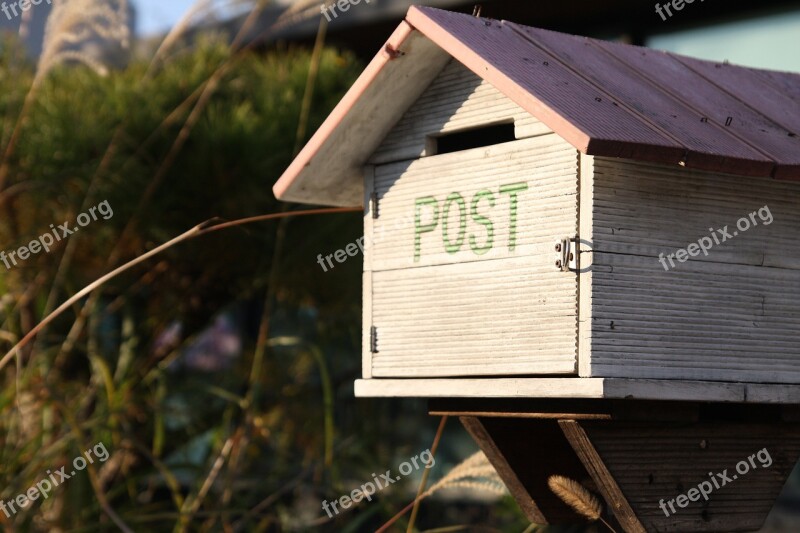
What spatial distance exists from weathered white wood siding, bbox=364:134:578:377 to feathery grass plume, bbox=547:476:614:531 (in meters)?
0.41

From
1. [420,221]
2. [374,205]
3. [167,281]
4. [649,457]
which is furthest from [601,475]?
[167,281]

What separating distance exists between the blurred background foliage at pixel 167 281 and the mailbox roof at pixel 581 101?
1.32 m

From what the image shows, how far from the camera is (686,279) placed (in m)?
2.62

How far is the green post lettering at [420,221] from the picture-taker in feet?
9.34

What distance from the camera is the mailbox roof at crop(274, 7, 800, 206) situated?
2.48m

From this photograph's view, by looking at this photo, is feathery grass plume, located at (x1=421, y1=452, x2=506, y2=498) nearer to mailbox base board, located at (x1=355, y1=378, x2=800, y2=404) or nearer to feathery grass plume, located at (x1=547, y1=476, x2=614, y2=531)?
feathery grass plume, located at (x1=547, y1=476, x2=614, y2=531)

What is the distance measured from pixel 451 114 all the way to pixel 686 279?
68 cm

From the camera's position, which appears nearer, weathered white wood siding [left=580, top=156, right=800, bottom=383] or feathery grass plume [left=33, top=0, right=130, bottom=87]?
weathered white wood siding [left=580, top=156, right=800, bottom=383]

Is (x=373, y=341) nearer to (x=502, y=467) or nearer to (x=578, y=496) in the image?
(x=502, y=467)

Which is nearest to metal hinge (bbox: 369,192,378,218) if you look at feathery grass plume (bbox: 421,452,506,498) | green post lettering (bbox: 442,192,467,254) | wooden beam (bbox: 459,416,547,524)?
green post lettering (bbox: 442,192,467,254)

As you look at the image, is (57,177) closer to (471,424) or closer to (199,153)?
(199,153)

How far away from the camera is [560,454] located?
3.05m

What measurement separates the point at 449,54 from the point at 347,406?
178 inches

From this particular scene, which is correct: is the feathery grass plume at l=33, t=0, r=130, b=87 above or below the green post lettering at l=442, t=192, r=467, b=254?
above
